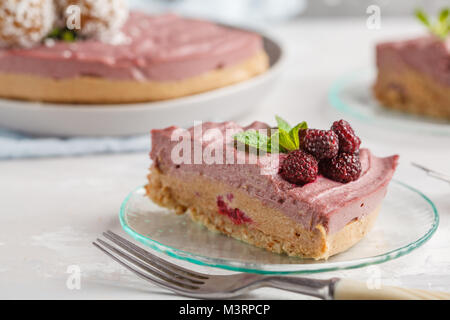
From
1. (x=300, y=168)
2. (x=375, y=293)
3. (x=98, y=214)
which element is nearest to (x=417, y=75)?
(x=300, y=168)

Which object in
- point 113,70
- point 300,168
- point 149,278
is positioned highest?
point 113,70

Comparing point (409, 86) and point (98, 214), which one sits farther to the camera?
point (409, 86)

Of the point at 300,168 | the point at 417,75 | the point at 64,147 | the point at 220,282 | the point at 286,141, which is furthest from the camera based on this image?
the point at 417,75

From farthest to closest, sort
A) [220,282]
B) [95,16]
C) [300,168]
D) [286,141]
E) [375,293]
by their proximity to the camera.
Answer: [95,16], [286,141], [300,168], [220,282], [375,293]

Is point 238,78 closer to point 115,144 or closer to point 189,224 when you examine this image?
point 115,144

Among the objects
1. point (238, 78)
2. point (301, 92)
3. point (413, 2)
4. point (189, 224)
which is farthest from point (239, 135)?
point (413, 2)

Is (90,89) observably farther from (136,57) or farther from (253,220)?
(253,220)

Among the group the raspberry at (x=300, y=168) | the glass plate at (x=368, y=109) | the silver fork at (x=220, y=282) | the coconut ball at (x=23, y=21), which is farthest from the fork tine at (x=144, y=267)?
the glass plate at (x=368, y=109)
